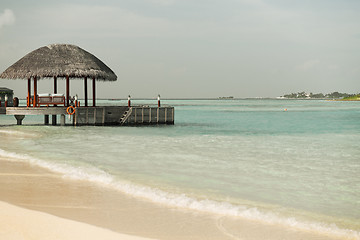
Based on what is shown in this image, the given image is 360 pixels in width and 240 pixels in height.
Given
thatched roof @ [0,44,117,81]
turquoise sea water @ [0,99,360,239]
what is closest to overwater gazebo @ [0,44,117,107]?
thatched roof @ [0,44,117,81]

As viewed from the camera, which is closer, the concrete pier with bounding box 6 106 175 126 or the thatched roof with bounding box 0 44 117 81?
the concrete pier with bounding box 6 106 175 126

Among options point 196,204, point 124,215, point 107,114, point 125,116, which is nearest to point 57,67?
point 107,114

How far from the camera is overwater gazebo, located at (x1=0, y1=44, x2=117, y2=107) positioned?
23.3 metres

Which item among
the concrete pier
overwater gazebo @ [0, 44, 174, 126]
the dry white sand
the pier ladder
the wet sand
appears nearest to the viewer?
the dry white sand

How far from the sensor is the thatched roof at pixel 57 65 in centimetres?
2336

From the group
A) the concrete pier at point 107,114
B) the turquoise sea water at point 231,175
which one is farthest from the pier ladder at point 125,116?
the turquoise sea water at point 231,175

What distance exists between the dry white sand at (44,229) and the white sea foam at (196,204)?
66.1 inches

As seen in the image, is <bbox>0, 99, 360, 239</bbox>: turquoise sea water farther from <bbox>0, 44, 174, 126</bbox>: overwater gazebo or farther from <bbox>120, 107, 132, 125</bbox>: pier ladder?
<bbox>120, 107, 132, 125</bbox>: pier ladder

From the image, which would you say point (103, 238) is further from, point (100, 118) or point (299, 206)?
point (100, 118)

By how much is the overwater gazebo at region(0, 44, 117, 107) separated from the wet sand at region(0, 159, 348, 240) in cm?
1704

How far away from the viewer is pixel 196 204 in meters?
6.04

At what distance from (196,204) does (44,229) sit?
237 centimetres

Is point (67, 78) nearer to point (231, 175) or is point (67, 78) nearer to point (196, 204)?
point (231, 175)

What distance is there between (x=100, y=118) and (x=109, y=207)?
62.1 feet
